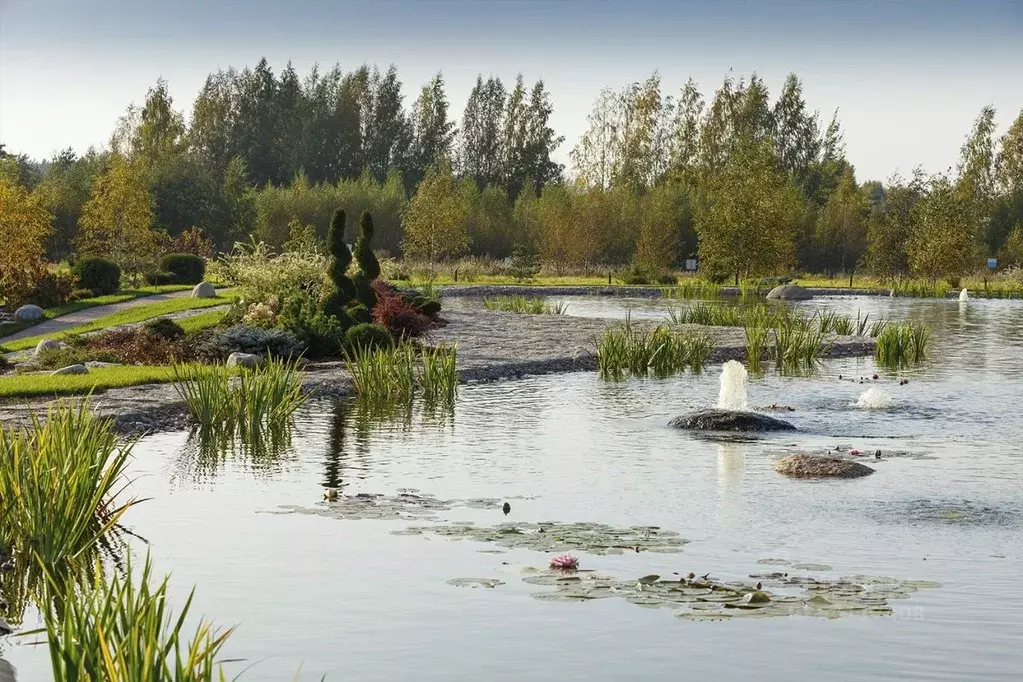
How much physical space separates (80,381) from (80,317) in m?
13.5

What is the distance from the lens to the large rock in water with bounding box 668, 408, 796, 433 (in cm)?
1506

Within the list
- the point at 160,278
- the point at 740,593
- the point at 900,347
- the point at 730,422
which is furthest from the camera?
the point at 160,278

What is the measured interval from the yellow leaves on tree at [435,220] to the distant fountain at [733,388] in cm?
3560

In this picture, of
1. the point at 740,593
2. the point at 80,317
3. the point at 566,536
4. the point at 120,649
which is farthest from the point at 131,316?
the point at 120,649

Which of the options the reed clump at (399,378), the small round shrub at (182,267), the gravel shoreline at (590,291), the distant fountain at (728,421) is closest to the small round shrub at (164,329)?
the reed clump at (399,378)

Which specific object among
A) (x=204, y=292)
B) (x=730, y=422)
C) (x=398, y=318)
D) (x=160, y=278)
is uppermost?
(x=160, y=278)

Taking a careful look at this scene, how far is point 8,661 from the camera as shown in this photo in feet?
21.9

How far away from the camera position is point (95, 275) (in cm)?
3512

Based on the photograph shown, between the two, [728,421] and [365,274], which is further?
[365,274]

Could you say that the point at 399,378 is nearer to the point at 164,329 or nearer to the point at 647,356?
the point at 647,356

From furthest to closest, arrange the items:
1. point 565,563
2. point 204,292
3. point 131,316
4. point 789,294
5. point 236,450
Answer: point 789,294, point 204,292, point 131,316, point 236,450, point 565,563

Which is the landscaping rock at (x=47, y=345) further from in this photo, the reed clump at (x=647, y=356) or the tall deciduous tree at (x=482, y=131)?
the tall deciduous tree at (x=482, y=131)

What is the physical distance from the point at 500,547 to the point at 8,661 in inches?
138

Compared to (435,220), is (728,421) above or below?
below
